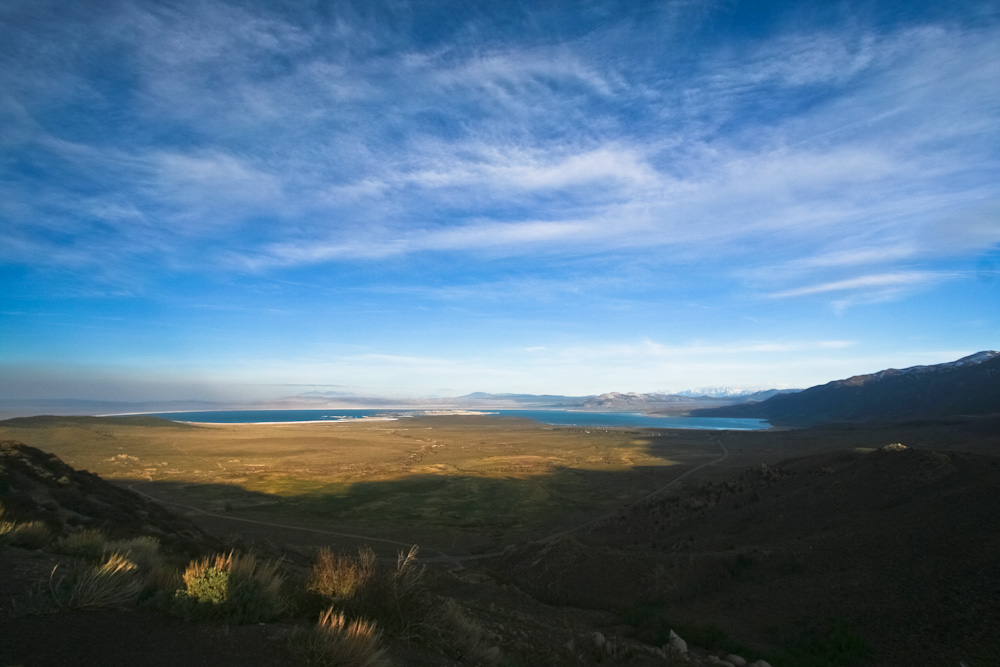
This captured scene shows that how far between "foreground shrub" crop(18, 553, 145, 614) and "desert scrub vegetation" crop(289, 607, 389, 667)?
7.70ft

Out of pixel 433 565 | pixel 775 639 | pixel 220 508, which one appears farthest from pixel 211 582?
pixel 220 508

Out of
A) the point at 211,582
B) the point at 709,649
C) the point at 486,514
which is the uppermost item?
the point at 211,582

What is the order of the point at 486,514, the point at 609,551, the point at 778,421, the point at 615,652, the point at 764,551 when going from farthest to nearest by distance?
the point at 778,421, the point at 486,514, the point at 609,551, the point at 764,551, the point at 615,652

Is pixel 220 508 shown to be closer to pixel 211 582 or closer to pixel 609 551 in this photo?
pixel 609 551

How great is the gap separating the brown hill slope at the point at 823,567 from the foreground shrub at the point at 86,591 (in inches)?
451

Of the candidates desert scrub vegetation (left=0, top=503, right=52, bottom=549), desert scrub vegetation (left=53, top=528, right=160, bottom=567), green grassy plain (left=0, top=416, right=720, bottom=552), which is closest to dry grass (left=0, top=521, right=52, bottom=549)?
desert scrub vegetation (left=0, top=503, right=52, bottom=549)

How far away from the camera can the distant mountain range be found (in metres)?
112

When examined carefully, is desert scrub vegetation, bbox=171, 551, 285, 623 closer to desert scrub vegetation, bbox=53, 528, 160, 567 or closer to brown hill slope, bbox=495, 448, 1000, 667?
desert scrub vegetation, bbox=53, 528, 160, 567

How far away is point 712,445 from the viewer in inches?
3428

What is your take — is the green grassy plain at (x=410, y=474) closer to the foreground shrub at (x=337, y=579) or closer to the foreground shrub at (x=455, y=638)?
the foreground shrub at (x=455, y=638)

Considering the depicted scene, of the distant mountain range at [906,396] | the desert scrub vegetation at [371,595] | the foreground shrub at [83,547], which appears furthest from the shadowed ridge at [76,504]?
the distant mountain range at [906,396]

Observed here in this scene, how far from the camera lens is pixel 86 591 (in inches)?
239

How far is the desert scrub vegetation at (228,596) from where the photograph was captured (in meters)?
6.19

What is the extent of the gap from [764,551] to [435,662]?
16.3 metres
